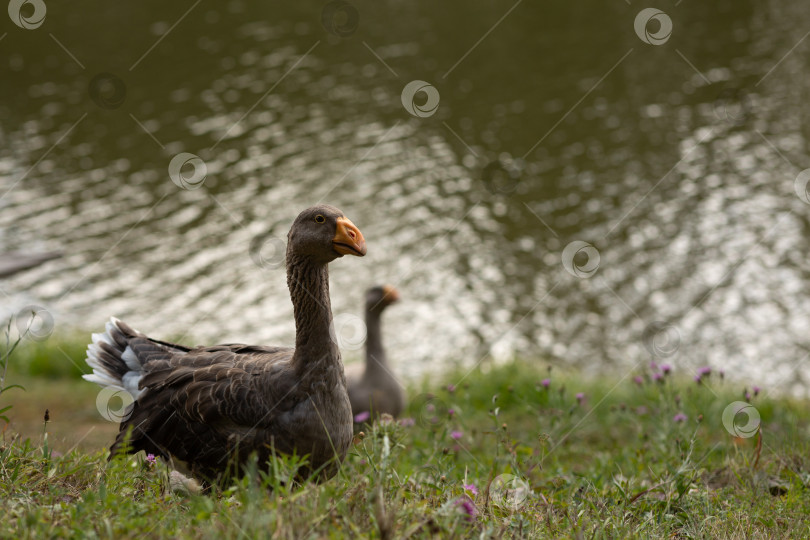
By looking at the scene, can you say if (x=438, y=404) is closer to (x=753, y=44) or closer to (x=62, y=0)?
(x=753, y=44)

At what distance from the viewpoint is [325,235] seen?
4535mm

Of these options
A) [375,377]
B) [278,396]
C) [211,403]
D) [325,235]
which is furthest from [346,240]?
[375,377]

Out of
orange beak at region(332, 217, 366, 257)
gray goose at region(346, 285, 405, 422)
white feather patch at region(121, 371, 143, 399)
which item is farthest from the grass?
orange beak at region(332, 217, 366, 257)

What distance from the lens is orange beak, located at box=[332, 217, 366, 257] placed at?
4.50 meters

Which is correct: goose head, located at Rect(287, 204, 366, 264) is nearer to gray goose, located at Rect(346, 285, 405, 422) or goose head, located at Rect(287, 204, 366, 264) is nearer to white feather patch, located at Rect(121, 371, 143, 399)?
white feather patch, located at Rect(121, 371, 143, 399)

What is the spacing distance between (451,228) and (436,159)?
2861 mm

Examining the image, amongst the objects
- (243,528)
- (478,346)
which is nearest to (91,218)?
(478,346)

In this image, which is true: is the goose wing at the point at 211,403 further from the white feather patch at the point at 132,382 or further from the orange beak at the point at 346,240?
the orange beak at the point at 346,240

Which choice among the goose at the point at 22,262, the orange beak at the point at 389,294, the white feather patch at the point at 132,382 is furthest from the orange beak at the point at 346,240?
the orange beak at the point at 389,294

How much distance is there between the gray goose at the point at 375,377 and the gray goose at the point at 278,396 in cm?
291

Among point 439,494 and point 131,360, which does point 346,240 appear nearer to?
point 439,494

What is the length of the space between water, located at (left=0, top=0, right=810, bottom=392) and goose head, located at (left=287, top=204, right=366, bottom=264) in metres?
8.94

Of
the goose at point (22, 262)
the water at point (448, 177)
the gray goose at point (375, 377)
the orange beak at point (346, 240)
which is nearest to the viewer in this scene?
the orange beak at point (346, 240)

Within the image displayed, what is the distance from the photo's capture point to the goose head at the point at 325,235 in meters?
4.50
